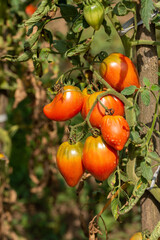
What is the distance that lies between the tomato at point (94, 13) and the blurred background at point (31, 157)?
17.7 inches

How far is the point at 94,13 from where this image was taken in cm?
75

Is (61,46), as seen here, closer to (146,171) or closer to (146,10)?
(146,10)

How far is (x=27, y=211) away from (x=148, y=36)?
100 inches

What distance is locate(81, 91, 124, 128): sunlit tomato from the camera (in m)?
0.79

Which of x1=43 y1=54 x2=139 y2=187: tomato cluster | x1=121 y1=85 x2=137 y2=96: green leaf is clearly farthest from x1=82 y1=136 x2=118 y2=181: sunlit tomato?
x1=121 y1=85 x2=137 y2=96: green leaf

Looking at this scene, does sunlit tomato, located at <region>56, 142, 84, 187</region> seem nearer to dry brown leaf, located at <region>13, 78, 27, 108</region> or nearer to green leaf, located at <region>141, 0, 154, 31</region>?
green leaf, located at <region>141, 0, 154, 31</region>

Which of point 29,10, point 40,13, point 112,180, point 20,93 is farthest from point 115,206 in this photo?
point 29,10

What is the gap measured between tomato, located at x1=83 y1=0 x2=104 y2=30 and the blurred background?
0.45 m

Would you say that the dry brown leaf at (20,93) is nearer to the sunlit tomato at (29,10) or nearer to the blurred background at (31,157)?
the blurred background at (31,157)

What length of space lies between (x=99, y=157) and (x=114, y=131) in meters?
0.08

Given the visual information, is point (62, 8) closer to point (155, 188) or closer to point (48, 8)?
point (48, 8)

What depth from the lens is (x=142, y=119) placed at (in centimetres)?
89

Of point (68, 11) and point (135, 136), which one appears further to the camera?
point (68, 11)

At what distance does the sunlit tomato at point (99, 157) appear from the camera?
30.9 inches
